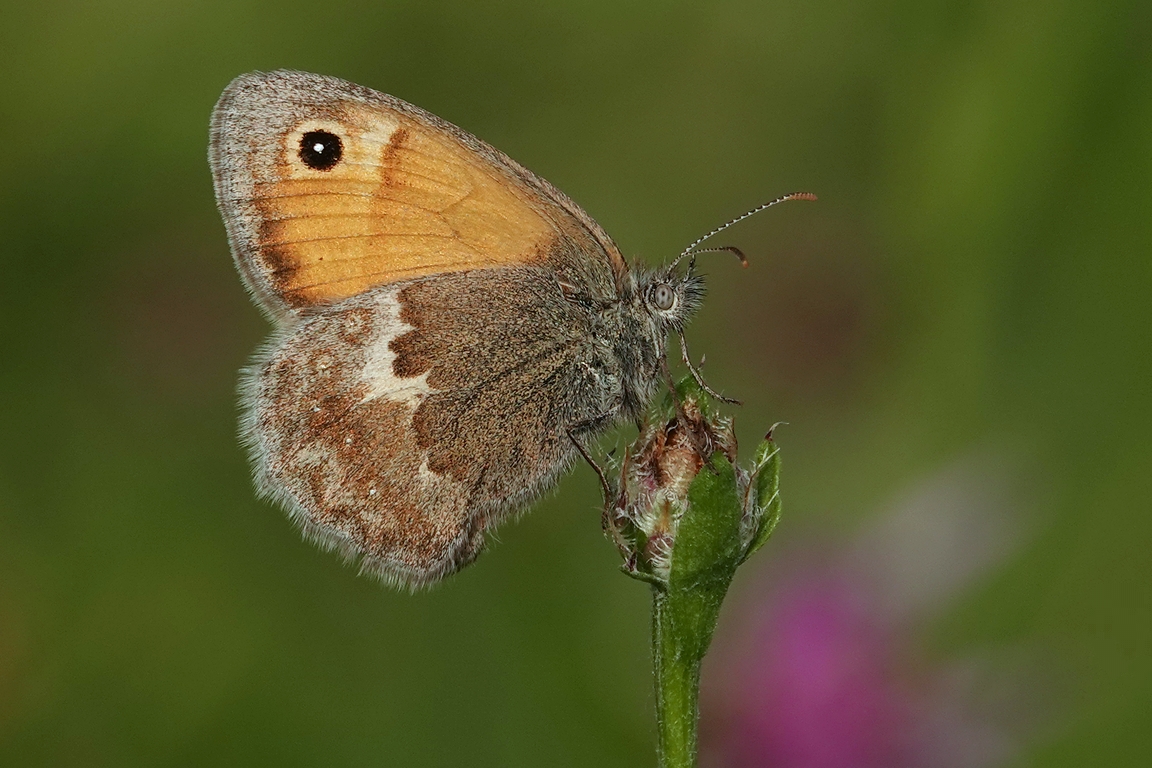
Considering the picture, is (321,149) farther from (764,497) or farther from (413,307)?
(764,497)

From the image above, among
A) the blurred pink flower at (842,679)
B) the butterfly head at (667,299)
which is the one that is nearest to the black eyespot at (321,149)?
the butterfly head at (667,299)

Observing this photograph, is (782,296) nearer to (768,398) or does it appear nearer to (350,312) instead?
(768,398)

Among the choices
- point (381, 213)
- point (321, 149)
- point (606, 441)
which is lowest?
point (606, 441)

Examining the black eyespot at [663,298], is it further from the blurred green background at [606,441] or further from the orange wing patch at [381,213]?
the blurred green background at [606,441]

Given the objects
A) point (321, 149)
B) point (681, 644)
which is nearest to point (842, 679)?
point (681, 644)

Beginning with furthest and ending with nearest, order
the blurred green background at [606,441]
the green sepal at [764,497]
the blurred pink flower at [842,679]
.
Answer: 1. the blurred green background at [606,441]
2. the blurred pink flower at [842,679]
3. the green sepal at [764,497]

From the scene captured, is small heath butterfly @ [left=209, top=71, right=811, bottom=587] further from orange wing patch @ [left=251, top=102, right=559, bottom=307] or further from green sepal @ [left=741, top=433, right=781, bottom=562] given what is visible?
green sepal @ [left=741, top=433, right=781, bottom=562]
